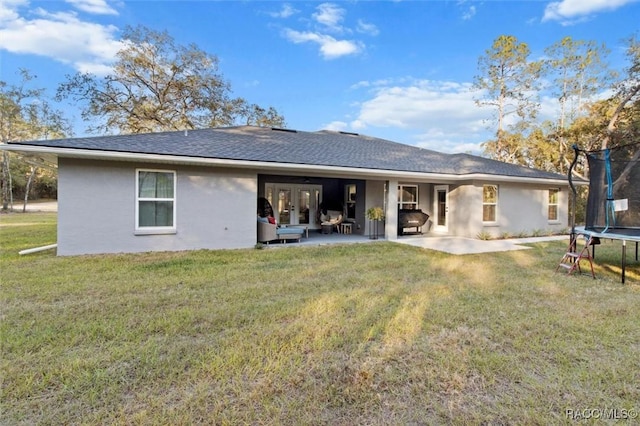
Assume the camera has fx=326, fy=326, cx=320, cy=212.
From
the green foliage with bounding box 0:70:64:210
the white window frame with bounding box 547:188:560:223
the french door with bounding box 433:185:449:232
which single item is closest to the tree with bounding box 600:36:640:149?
the white window frame with bounding box 547:188:560:223

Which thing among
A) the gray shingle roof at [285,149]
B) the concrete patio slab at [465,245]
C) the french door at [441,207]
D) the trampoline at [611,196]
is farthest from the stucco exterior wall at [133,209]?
the french door at [441,207]

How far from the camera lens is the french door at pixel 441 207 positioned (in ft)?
43.7

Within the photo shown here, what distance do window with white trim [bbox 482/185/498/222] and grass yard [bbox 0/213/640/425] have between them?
6.38 metres

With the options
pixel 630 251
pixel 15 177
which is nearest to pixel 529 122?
pixel 630 251

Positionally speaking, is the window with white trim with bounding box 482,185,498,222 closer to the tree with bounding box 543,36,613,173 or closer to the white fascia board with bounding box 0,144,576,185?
the white fascia board with bounding box 0,144,576,185

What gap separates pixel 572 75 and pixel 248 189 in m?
24.4

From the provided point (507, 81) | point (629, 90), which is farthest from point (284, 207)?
point (507, 81)

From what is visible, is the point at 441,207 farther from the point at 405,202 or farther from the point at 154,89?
the point at 154,89

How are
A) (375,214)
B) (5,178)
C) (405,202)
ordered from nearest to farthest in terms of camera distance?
1. (375,214)
2. (405,202)
3. (5,178)

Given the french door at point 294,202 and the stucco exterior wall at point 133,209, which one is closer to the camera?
the stucco exterior wall at point 133,209

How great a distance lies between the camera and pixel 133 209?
814 cm

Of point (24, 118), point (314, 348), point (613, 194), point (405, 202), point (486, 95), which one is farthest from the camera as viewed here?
point (24, 118)

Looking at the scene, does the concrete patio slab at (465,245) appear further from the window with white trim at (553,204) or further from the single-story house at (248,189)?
the window with white trim at (553,204)

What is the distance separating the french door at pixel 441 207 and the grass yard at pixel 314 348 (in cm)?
737
